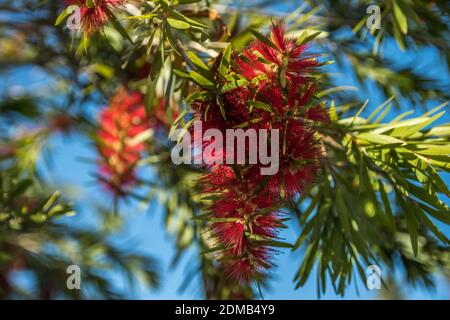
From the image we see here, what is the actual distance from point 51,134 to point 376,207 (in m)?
1.27

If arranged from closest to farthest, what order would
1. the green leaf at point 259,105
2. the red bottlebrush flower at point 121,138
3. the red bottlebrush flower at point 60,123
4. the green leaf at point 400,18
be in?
the green leaf at point 259,105 → the green leaf at point 400,18 → the red bottlebrush flower at point 121,138 → the red bottlebrush flower at point 60,123

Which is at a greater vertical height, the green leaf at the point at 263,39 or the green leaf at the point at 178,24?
the green leaf at the point at 178,24

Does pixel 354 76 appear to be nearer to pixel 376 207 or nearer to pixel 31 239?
pixel 376 207

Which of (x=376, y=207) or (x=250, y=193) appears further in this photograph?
(x=376, y=207)

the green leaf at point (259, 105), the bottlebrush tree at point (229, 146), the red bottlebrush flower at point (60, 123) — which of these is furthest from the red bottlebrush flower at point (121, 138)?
the green leaf at point (259, 105)

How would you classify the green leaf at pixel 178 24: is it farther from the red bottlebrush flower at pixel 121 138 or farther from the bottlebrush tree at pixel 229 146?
the red bottlebrush flower at pixel 121 138

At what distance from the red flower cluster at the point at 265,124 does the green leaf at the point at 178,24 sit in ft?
0.29

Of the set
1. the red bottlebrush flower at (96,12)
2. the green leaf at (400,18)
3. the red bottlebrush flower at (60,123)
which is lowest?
the red bottlebrush flower at (96,12)

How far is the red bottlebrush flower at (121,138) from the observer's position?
1.62 metres

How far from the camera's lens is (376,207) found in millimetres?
1130

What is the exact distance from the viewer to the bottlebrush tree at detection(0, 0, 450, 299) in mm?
862

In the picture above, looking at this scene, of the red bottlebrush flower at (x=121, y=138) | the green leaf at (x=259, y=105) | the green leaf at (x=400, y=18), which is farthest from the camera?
the red bottlebrush flower at (x=121, y=138)

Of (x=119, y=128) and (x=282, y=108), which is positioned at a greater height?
(x=119, y=128)

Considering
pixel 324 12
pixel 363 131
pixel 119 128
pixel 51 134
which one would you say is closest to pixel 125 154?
pixel 119 128
